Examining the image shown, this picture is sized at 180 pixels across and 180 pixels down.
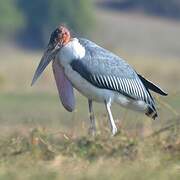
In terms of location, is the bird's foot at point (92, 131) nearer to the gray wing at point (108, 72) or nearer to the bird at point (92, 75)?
the bird at point (92, 75)

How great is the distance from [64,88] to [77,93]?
2385 millimetres

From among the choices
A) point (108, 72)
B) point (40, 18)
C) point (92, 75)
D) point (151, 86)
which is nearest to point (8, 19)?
point (40, 18)

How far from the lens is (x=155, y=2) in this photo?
84312 mm

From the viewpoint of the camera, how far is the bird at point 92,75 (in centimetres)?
909

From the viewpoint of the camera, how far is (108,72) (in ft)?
31.0

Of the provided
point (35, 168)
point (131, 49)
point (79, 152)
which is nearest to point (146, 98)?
point (79, 152)

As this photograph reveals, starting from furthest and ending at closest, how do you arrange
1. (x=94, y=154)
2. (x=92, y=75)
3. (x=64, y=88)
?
(x=92, y=75)
(x=64, y=88)
(x=94, y=154)

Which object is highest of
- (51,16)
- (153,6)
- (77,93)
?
(77,93)

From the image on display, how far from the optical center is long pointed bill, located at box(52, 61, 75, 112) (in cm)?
905

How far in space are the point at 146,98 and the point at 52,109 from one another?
61.1 feet

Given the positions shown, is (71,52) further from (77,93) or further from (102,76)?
(77,93)

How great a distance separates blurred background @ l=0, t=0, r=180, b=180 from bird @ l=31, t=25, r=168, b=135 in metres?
0.21

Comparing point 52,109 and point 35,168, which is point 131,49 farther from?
point 35,168

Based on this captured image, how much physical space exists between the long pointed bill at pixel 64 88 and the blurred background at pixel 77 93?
0.69ft
